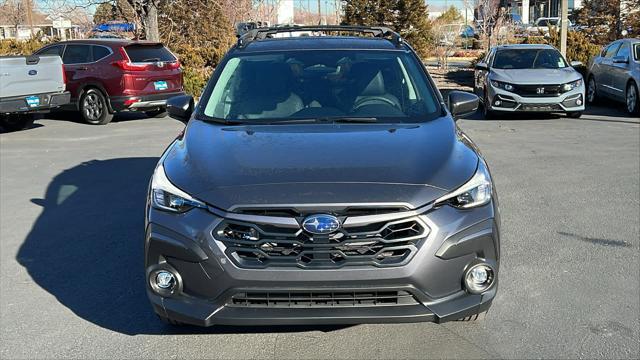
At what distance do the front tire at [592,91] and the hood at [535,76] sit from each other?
8.57ft

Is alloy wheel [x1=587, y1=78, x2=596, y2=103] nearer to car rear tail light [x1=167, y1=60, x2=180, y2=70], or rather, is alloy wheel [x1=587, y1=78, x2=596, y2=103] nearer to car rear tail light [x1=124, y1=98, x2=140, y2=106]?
car rear tail light [x1=167, y1=60, x2=180, y2=70]

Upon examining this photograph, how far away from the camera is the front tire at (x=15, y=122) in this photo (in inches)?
524

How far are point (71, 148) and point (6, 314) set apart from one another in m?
7.13

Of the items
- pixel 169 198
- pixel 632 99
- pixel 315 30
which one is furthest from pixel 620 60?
pixel 169 198

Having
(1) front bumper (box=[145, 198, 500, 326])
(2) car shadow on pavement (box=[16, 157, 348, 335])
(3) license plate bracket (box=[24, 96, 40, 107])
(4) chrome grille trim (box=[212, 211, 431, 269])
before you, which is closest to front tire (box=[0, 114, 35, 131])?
(3) license plate bracket (box=[24, 96, 40, 107])

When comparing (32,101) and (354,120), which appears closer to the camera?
(354,120)

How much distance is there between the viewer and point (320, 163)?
3463mm

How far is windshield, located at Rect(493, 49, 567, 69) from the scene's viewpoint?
14.4 metres

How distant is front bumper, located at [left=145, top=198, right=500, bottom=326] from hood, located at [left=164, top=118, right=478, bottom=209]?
16 centimetres

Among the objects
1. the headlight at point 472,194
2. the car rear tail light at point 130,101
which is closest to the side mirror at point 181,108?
the headlight at point 472,194

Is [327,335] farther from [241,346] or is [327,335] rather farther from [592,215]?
[592,215]

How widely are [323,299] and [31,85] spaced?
10651 millimetres

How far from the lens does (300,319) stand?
319 cm

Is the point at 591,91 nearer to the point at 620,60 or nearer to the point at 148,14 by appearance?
the point at 620,60
